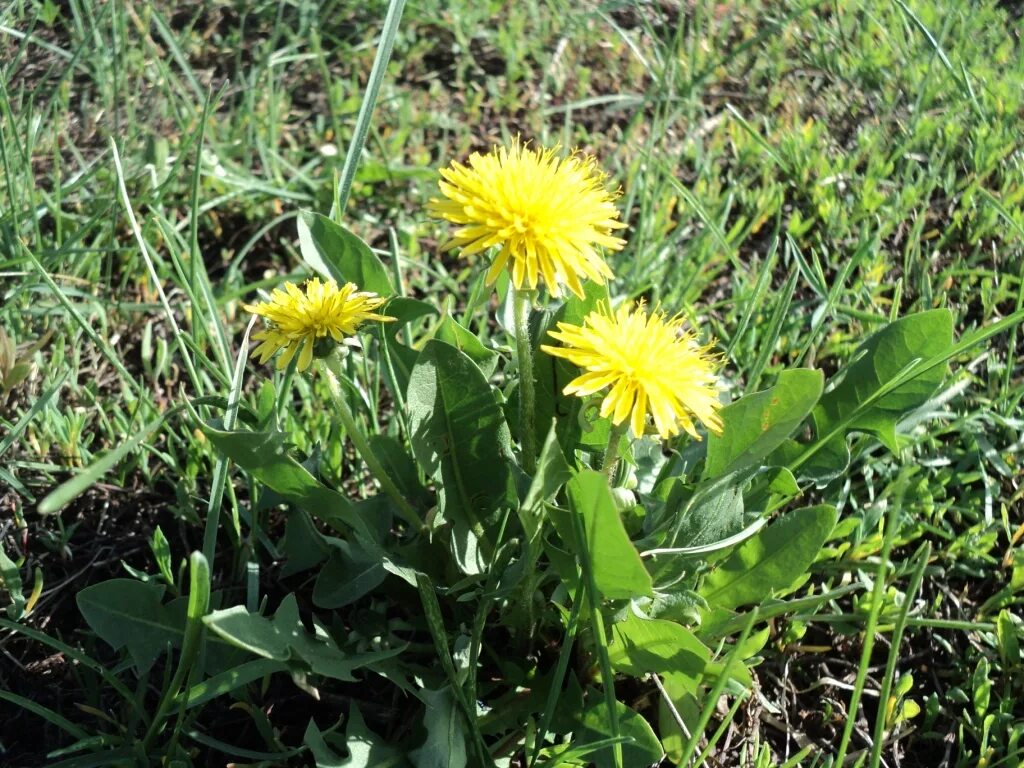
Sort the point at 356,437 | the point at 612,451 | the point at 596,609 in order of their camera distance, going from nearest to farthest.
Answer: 1. the point at 596,609
2. the point at 612,451
3. the point at 356,437

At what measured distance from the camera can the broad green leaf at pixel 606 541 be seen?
46.8 inches

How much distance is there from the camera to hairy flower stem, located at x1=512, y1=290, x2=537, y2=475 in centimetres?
137

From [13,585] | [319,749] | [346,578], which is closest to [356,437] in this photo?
[346,578]

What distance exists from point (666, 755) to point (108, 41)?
245 centimetres

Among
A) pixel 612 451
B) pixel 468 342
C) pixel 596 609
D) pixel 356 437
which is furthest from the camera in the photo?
pixel 468 342

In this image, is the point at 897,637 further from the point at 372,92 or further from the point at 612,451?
the point at 372,92

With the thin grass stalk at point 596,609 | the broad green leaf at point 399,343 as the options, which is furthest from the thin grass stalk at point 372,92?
the thin grass stalk at point 596,609

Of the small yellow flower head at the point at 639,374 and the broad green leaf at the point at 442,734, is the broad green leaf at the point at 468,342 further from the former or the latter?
the broad green leaf at the point at 442,734

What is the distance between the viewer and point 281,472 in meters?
1.42

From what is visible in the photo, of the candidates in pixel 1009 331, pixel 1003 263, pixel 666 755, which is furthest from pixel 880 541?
pixel 1003 263

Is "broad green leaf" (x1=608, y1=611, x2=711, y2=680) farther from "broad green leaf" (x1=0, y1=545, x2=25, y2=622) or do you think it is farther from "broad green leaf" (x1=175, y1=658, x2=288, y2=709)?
"broad green leaf" (x1=0, y1=545, x2=25, y2=622)

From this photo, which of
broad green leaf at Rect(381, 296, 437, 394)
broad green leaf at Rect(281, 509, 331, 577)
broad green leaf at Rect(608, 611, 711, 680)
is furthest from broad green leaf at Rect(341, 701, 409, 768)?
broad green leaf at Rect(381, 296, 437, 394)

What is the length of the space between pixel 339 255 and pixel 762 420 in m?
0.76

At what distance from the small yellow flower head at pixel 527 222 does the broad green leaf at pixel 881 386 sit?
531 mm
